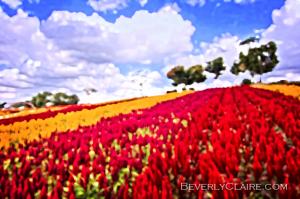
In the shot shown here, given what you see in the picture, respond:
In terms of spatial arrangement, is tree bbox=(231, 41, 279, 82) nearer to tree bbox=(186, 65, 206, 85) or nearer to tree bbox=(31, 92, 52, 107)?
tree bbox=(186, 65, 206, 85)

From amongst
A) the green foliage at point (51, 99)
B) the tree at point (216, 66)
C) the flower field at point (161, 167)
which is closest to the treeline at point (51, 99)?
the green foliage at point (51, 99)

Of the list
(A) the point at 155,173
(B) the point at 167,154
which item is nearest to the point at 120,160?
(B) the point at 167,154

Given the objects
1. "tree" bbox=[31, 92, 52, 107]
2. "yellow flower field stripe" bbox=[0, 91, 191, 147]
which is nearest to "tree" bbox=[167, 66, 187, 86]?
"tree" bbox=[31, 92, 52, 107]

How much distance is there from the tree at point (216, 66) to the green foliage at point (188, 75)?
3320mm

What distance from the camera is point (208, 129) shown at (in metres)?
7.95

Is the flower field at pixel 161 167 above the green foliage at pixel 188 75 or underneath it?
underneath

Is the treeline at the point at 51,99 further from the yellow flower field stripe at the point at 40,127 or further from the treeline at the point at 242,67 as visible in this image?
the yellow flower field stripe at the point at 40,127

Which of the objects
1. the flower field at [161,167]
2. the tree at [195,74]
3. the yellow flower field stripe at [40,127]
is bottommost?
the flower field at [161,167]

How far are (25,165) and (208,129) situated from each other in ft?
12.5

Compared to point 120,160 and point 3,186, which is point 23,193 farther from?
point 120,160

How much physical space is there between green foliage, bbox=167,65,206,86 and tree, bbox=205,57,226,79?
10.9 ft

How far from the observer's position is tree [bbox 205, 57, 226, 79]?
69312mm

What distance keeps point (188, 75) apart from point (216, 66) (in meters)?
5.90

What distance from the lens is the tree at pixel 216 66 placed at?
227 ft
